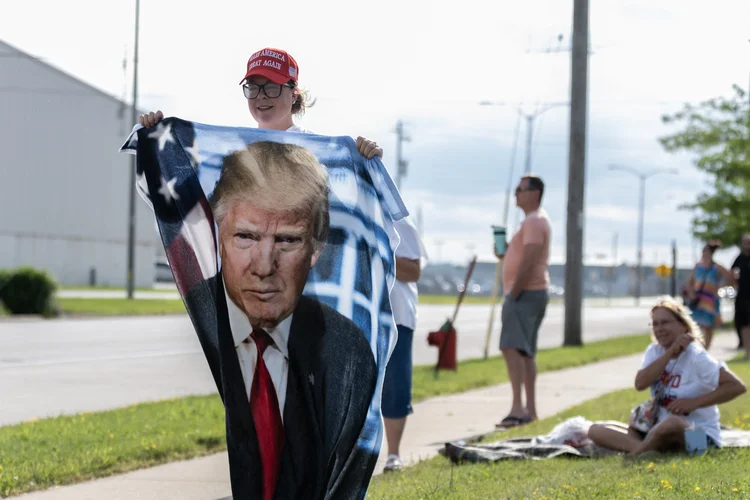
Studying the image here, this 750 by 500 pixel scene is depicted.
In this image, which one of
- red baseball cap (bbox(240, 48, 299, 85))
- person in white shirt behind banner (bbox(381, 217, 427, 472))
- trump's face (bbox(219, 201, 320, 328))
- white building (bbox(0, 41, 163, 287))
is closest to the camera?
trump's face (bbox(219, 201, 320, 328))

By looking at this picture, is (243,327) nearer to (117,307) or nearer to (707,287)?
(707,287)

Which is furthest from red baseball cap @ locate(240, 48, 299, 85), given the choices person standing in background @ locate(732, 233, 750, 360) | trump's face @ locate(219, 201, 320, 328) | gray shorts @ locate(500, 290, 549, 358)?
person standing in background @ locate(732, 233, 750, 360)

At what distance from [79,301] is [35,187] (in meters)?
18.7

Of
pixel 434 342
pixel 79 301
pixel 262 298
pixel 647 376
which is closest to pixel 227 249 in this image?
pixel 262 298

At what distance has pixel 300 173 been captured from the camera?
180 inches

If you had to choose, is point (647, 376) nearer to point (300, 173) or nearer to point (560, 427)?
point (560, 427)

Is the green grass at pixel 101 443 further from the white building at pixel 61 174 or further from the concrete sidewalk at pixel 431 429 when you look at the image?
the white building at pixel 61 174

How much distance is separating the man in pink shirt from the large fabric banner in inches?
198

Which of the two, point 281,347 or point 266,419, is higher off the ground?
point 281,347

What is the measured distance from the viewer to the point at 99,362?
14914 mm

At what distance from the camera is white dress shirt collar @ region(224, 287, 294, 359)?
14.7ft

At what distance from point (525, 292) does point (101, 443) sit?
3785 millimetres

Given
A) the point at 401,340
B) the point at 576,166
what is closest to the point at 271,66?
the point at 401,340

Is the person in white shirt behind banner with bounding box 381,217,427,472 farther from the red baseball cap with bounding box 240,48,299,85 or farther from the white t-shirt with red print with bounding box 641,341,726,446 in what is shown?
the red baseball cap with bounding box 240,48,299,85
